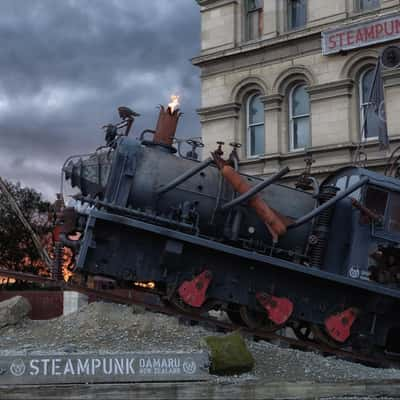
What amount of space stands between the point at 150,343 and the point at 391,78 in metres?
12.3

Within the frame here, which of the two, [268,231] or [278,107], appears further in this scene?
[278,107]

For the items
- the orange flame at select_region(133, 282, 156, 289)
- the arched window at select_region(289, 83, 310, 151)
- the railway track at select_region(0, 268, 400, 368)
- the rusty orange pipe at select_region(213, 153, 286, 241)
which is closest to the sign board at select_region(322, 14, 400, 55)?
the arched window at select_region(289, 83, 310, 151)

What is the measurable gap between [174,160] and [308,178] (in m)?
3.07

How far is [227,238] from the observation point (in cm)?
1217

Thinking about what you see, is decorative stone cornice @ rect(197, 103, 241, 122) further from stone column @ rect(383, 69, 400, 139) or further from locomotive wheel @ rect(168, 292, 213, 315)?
locomotive wheel @ rect(168, 292, 213, 315)

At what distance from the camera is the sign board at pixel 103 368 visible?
8211 mm

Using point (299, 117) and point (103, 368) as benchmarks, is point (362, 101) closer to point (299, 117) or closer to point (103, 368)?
point (299, 117)

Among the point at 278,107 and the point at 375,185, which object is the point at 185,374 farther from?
the point at 278,107

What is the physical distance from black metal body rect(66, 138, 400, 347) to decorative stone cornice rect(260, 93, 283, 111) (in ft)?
30.9

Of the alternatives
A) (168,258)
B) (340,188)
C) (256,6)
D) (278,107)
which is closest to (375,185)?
(340,188)

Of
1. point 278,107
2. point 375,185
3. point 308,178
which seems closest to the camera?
point 375,185

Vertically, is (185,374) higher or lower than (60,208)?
lower

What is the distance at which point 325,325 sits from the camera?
12.4 metres

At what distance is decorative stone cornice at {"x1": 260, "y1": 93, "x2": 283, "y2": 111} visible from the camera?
22.1m
